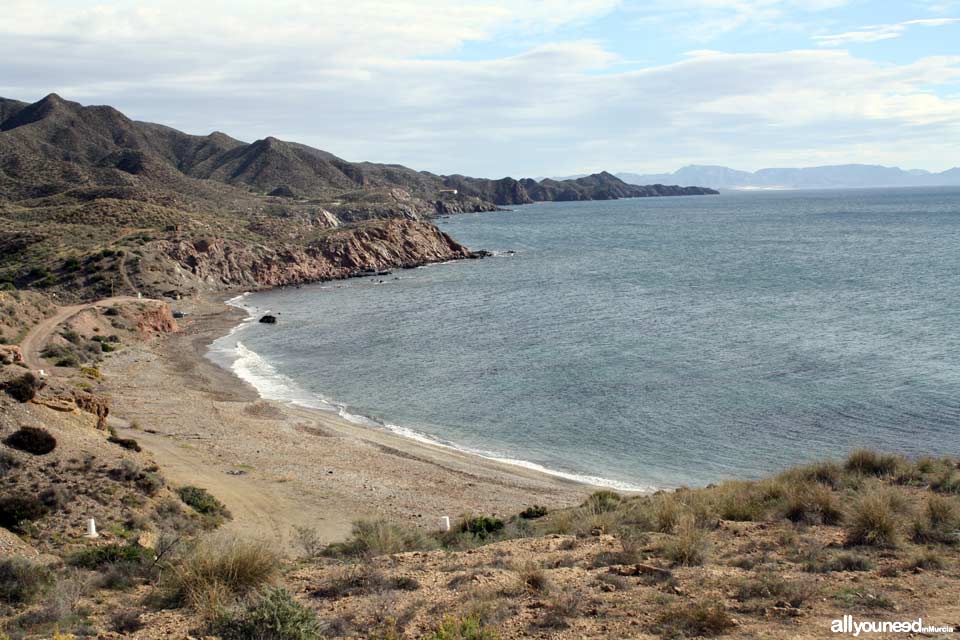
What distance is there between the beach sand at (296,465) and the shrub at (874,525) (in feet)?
31.1

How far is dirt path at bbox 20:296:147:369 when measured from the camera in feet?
108

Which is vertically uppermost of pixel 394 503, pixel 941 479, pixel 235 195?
pixel 235 195

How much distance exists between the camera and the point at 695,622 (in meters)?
8.32

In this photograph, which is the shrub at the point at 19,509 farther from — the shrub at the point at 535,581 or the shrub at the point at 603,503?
the shrub at the point at 603,503

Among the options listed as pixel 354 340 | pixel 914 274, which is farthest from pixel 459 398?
pixel 914 274

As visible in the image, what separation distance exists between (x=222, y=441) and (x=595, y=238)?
97278mm

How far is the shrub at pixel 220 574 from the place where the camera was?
9.53 metres

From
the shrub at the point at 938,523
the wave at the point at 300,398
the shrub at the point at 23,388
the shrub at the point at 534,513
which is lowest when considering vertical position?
the wave at the point at 300,398

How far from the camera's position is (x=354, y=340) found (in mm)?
46281

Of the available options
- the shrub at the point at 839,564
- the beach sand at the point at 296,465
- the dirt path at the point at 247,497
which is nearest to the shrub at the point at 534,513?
the beach sand at the point at 296,465

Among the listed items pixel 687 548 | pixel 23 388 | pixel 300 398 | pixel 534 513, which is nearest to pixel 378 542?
pixel 687 548

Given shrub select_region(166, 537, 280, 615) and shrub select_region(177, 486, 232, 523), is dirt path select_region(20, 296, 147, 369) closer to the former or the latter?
shrub select_region(177, 486, 232, 523)

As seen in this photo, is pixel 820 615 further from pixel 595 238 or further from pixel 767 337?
pixel 595 238

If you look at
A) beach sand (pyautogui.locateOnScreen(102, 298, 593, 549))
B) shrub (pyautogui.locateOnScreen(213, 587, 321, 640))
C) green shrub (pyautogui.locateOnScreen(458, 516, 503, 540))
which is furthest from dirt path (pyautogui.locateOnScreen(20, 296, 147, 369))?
shrub (pyautogui.locateOnScreen(213, 587, 321, 640))
